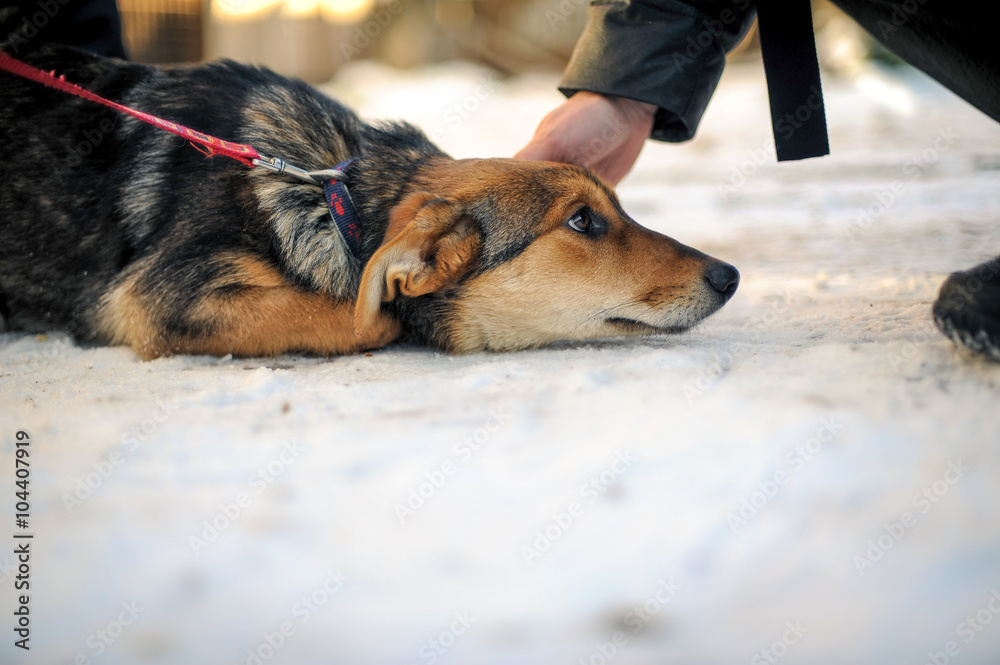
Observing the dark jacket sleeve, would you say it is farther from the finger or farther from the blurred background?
the blurred background

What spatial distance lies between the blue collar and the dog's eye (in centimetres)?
80

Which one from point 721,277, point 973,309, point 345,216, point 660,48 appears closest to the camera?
point 973,309

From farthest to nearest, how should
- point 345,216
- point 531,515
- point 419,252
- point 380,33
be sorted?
point 380,33
point 345,216
point 419,252
point 531,515

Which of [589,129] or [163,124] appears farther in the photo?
[589,129]

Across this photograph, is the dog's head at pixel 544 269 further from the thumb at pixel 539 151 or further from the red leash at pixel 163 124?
the red leash at pixel 163 124

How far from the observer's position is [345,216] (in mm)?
2707

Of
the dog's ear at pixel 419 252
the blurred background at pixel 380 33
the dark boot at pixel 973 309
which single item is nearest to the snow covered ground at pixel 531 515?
the dark boot at pixel 973 309

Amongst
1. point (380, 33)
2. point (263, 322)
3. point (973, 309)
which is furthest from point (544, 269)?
point (380, 33)

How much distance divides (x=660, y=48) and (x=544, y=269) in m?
1.21

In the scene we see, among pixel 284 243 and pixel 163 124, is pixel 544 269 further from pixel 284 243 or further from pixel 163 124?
pixel 163 124

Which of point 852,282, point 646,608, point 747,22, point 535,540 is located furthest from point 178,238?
point 852,282

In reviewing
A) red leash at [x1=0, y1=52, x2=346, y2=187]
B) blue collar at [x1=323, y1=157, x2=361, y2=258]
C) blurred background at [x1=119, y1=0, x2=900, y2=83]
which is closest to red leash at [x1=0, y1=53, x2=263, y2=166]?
red leash at [x1=0, y1=52, x2=346, y2=187]

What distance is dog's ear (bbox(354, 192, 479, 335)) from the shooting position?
2.36m

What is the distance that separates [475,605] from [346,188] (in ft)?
5.88
